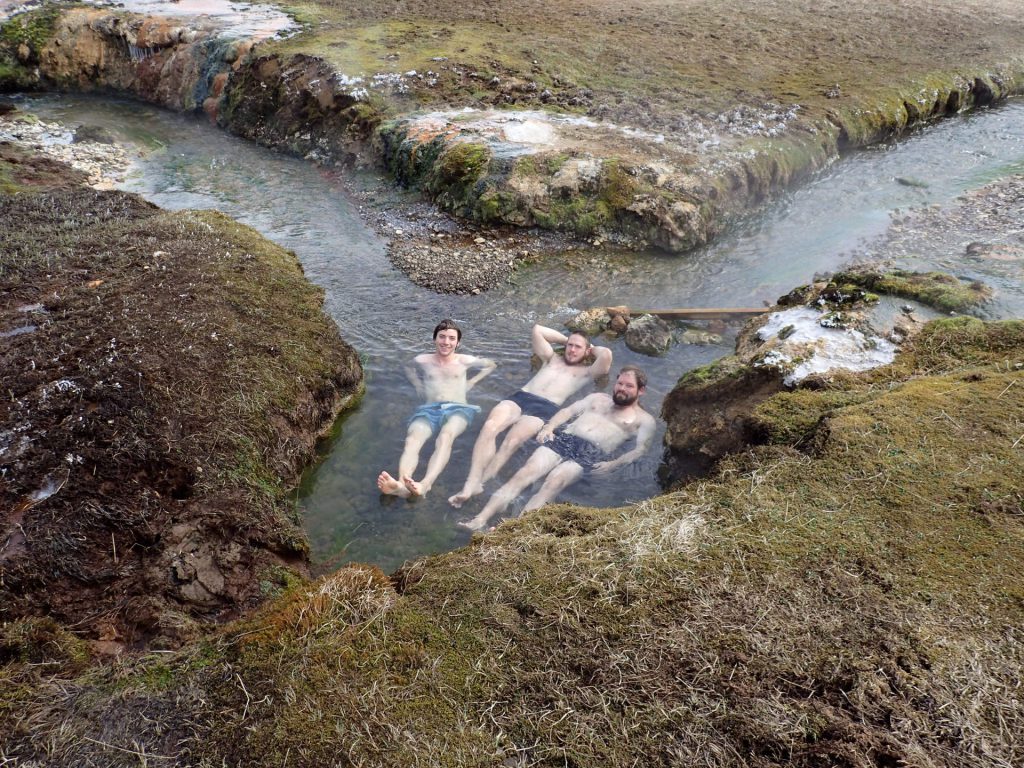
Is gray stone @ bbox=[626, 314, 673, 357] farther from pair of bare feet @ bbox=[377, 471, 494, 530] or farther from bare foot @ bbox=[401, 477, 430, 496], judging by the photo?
bare foot @ bbox=[401, 477, 430, 496]

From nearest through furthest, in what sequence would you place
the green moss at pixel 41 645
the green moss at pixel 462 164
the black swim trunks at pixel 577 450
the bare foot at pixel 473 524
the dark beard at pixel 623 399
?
the green moss at pixel 41 645, the bare foot at pixel 473 524, the black swim trunks at pixel 577 450, the dark beard at pixel 623 399, the green moss at pixel 462 164

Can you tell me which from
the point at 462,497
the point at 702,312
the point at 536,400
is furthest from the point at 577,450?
the point at 702,312

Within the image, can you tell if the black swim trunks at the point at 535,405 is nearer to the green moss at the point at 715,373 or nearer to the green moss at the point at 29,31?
the green moss at the point at 715,373

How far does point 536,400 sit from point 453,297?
2942 millimetres

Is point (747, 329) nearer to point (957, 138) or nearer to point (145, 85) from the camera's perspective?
point (957, 138)

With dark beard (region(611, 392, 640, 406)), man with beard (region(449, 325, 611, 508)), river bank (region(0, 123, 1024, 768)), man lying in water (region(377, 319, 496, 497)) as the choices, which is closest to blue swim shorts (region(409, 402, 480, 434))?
man lying in water (region(377, 319, 496, 497))

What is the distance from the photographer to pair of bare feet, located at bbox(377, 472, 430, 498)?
6715mm

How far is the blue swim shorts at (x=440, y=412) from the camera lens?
775 cm

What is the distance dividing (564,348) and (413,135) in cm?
656

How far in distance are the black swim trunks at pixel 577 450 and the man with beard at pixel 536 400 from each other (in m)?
0.35

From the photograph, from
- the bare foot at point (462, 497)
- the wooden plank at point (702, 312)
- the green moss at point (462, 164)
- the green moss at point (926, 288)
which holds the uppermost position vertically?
the green moss at point (462, 164)

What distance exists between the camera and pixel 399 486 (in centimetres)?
675

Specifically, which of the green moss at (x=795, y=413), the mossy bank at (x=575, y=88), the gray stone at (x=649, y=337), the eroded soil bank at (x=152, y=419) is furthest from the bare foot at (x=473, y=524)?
the mossy bank at (x=575, y=88)

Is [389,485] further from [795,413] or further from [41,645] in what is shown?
[795,413]
